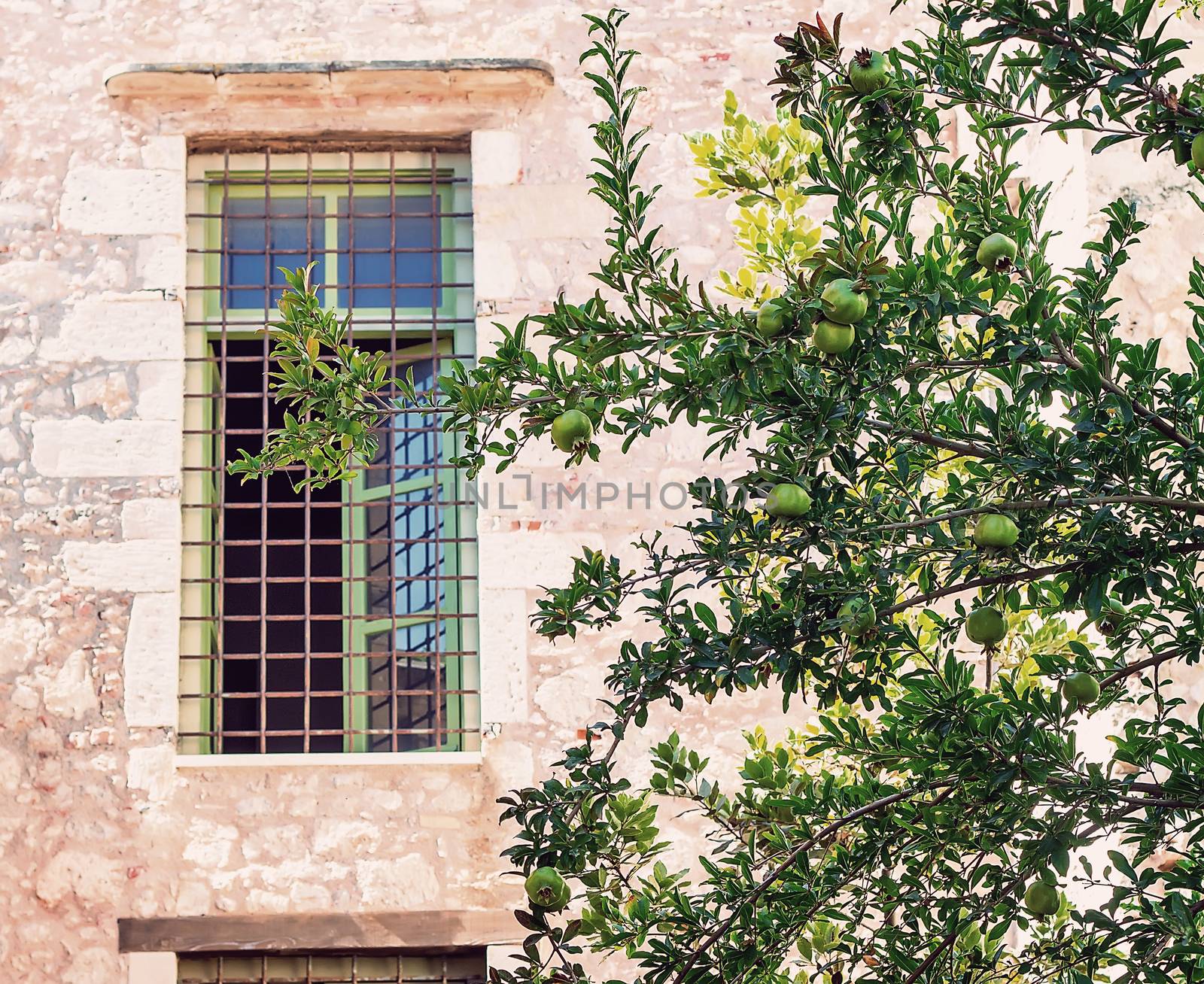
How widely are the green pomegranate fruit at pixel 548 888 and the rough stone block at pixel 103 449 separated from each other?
11.1 feet

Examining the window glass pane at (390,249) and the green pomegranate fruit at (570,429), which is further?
the window glass pane at (390,249)

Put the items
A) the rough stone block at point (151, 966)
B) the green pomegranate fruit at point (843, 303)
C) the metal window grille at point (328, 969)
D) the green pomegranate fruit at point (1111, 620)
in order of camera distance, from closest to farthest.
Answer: the green pomegranate fruit at point (843, 303), the green pomegranate fruit at point (1111, 620), the rough stone block at point (151, 966), the metal window grille at point (328, 969)

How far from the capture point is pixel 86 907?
15.2 feet

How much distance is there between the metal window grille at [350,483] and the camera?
16.2 ft

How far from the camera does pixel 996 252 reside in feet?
5.90

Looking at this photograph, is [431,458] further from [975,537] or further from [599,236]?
[975,537]

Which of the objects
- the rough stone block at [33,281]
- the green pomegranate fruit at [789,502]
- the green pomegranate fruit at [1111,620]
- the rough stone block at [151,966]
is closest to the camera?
the green pomegranate fruit at [789,502]

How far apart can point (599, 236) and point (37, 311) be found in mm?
1930

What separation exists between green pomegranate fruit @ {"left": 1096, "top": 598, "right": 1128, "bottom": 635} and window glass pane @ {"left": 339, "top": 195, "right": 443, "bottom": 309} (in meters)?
3.49

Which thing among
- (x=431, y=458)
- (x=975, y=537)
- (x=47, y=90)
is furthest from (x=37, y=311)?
(x=975, y=537)

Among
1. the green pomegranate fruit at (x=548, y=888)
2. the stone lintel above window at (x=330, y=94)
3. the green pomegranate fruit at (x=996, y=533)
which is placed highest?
the stone lintel above window at (x=330, y=94)

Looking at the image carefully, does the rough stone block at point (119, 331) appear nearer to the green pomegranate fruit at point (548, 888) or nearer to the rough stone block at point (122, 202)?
the rough stone block at point (122, 202)

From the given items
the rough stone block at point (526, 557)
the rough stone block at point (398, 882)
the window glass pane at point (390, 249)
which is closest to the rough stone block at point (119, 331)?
the window glass pane at point (390, 249)

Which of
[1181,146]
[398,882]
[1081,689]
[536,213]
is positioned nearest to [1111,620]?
[1081,689]
